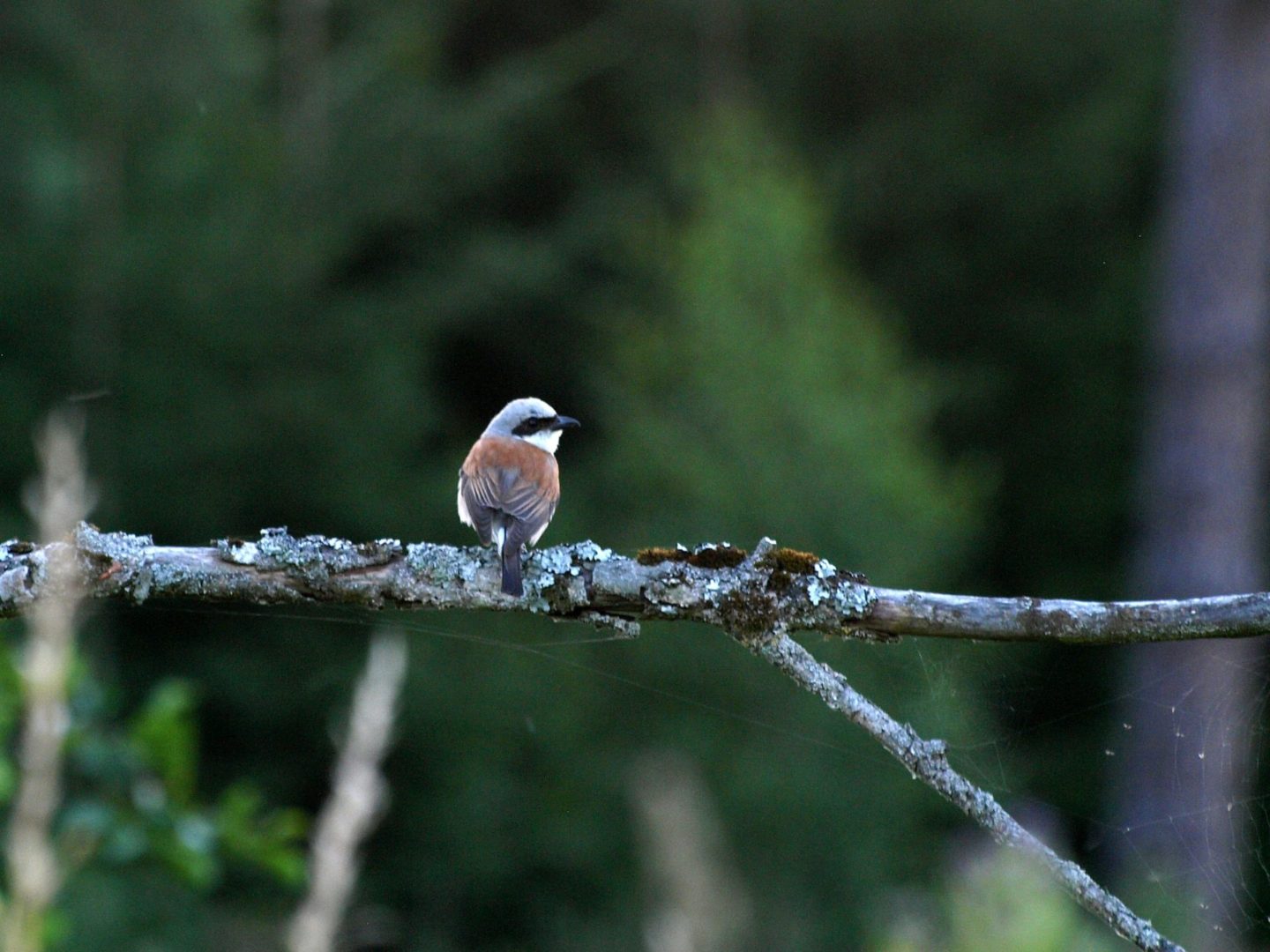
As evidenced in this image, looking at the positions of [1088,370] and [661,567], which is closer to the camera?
[661,567]

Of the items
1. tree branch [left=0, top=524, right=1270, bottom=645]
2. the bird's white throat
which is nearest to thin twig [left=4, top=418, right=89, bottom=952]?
tree branch [left=0, top=524, right=1270, bottom=645]

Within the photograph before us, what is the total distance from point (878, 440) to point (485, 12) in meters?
10.8

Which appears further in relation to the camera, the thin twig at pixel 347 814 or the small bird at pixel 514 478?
the small bird at pixel 514 478

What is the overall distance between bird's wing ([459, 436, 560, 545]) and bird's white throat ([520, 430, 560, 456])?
0.16 m

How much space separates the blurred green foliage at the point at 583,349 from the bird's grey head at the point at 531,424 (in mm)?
4208

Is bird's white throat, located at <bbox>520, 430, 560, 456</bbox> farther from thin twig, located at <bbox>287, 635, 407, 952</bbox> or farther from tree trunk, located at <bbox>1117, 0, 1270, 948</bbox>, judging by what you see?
tree trunk, located at <bbox>1117, 0, 1270, 948</bbox>

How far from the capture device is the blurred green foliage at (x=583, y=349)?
40.6ft

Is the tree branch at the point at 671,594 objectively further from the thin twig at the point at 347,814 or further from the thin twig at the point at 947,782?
the thin twig at the point at 347,814

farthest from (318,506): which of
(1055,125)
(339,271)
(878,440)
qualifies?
(1055,125)

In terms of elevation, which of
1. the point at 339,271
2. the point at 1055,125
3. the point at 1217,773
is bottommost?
the point at 1217,773

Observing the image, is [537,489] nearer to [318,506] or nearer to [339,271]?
[318,506]

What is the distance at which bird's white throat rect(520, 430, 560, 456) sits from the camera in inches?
219

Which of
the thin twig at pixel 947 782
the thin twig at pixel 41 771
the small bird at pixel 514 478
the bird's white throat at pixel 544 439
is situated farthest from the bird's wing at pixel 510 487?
the thin twig at pixel 41 771

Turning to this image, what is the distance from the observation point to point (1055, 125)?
63.5ft
